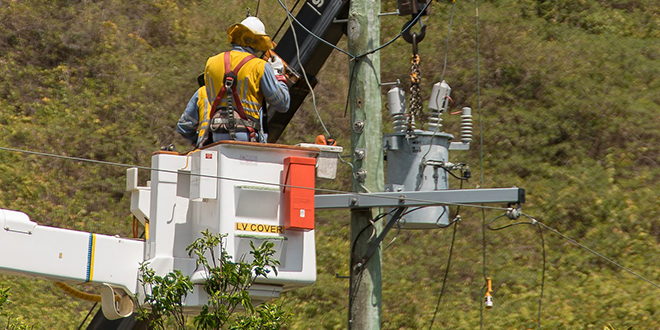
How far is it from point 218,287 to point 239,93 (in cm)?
171

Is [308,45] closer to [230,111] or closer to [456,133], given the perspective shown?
[230,111]

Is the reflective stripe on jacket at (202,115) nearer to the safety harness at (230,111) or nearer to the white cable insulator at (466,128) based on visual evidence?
the safety harness at (230,111)

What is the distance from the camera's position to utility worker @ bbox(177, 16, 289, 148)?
7.48 meters

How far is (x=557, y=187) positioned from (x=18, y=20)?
12.8 meters

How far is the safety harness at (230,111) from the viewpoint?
7449mm

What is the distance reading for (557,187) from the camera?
15547 millimetres

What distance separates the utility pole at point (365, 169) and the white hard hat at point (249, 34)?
1085 millimetres

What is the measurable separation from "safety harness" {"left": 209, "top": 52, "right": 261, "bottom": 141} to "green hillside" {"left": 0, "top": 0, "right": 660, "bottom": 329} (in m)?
4.42

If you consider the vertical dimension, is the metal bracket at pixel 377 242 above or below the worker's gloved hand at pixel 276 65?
below

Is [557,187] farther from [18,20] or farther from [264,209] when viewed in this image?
[18,20]

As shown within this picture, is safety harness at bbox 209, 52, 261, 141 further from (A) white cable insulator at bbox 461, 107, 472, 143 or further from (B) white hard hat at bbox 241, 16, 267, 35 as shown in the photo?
(A) white cable insulator at bbox 461, 107, 472, 143

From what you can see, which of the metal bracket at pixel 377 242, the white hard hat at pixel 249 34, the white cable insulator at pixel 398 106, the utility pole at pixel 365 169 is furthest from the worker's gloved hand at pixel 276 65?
the metal bracket at pixel 377 242

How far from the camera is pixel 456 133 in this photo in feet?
56.4

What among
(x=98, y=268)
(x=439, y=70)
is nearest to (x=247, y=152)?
(x=98, y=268)
